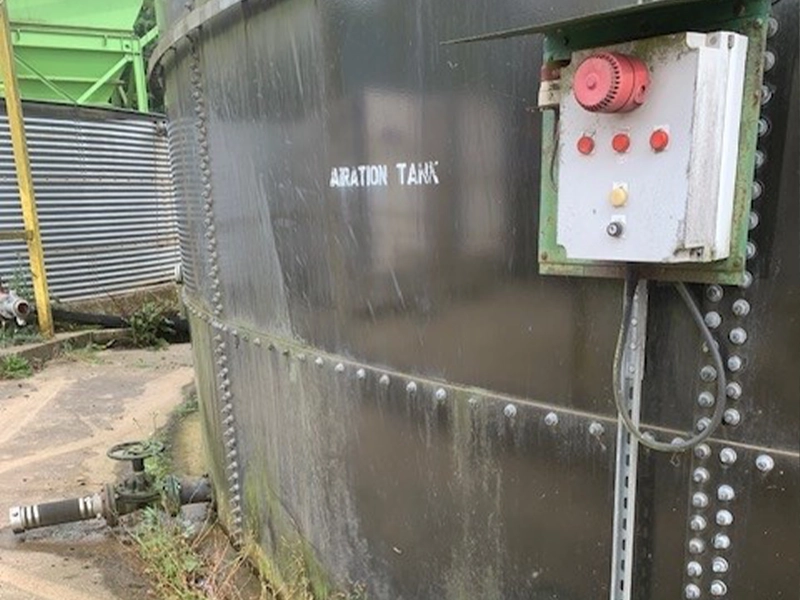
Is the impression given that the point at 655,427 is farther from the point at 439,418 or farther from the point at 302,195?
the point at 302,195

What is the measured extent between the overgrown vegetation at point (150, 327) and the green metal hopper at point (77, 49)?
2537 mm

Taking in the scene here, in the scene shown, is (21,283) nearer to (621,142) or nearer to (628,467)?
(628,467)

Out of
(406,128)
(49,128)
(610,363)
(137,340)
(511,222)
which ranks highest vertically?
(49,128)

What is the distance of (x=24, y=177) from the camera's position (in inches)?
275

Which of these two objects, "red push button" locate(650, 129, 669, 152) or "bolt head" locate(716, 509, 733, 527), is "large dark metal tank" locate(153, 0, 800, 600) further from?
"red push button" locate(650, 129, 669, 152)

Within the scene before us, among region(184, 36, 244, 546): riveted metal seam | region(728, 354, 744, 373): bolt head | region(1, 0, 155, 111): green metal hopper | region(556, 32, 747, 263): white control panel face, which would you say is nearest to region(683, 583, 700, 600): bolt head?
region(728, 354, 744, 373): bolt head

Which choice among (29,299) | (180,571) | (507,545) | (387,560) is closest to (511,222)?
(507,545)

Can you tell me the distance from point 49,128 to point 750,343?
8.11 meters

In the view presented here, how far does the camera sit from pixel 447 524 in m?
1.95

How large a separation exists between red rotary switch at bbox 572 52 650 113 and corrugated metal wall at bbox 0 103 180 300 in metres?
6.60

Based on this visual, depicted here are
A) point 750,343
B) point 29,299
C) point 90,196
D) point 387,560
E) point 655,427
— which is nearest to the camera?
point 750,343

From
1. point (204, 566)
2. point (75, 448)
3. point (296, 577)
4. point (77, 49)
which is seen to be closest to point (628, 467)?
point (296, 577)

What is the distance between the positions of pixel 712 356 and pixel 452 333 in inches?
25.5

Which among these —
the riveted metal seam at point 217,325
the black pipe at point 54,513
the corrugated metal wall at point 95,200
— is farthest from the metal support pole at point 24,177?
the riveted metal seam at point 217,325
